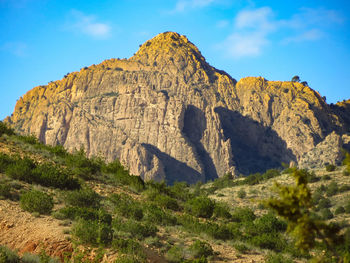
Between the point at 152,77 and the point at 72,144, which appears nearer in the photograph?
the point at 72,144

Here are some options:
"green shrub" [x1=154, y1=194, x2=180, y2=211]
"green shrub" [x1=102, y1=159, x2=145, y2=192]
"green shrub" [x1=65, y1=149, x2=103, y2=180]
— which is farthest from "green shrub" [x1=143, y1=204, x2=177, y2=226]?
"green shrub" [x1=102, y1=159, x2=145, y2=192]

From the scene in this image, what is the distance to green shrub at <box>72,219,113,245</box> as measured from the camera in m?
12.9

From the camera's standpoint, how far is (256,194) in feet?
156

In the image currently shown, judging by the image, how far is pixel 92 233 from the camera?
12.9 metres

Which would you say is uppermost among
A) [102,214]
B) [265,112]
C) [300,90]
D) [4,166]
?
[300,90]

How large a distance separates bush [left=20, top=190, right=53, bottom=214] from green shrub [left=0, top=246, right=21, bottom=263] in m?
A: 3.26

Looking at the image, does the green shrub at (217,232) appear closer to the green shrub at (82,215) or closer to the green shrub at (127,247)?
the green shrub at (82,215)

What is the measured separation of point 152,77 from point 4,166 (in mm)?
137789

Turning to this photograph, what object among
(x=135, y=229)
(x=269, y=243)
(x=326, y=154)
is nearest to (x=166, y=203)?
(x=269, y=243)

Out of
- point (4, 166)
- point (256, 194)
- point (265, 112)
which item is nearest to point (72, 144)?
point (265, 112)

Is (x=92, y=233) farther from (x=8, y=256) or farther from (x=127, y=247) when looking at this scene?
(x=8, y=256)

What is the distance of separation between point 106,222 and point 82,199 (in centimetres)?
284

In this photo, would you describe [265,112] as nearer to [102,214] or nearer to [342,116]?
[342,116]

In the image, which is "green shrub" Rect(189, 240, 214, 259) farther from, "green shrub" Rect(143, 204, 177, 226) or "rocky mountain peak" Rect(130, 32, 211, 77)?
"rocky mountain peak" Rect(130, 32, 211, 77)
